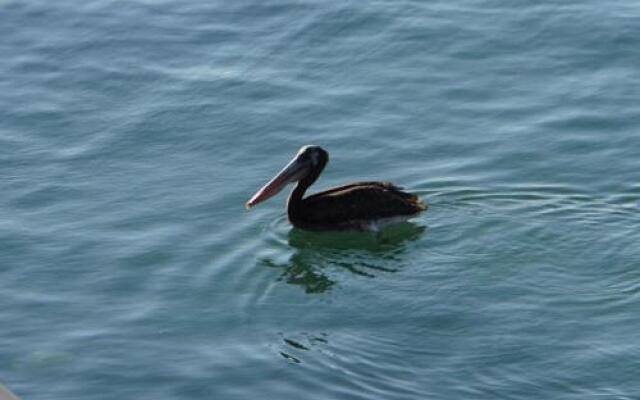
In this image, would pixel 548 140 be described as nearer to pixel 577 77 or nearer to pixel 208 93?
pixel 577 77

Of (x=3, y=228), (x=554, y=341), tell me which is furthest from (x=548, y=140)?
(x=3, y=228)

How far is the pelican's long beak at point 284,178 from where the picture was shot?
16062 mm

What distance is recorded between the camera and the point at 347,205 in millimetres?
15711

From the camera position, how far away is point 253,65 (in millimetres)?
20016

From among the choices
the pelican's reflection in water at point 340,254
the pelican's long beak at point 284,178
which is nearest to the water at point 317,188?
the pelican's reflection in water at point 340,254

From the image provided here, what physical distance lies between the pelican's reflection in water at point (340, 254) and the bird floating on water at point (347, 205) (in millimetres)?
91

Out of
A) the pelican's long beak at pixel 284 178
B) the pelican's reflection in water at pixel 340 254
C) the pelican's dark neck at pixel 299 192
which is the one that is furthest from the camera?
the pelican's long beak at pixel 284 178

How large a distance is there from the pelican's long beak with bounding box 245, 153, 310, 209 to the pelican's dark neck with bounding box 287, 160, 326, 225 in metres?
0.06

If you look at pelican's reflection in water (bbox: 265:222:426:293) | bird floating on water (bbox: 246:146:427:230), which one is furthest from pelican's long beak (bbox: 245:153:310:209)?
pelican's reflection in water (bbox: 265:222:426:293)

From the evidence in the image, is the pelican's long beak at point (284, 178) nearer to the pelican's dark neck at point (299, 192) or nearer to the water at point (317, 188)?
the pelican's dark neck at point (299, 192)

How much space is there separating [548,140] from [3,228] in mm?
5634

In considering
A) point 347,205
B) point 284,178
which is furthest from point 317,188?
point 347,205

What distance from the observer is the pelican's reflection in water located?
583 inches

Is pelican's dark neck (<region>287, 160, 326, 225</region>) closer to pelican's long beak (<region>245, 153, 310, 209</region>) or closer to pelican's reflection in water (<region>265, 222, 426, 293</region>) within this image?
pelican's long beak (<region>245, 153, 310, 209</region>)
